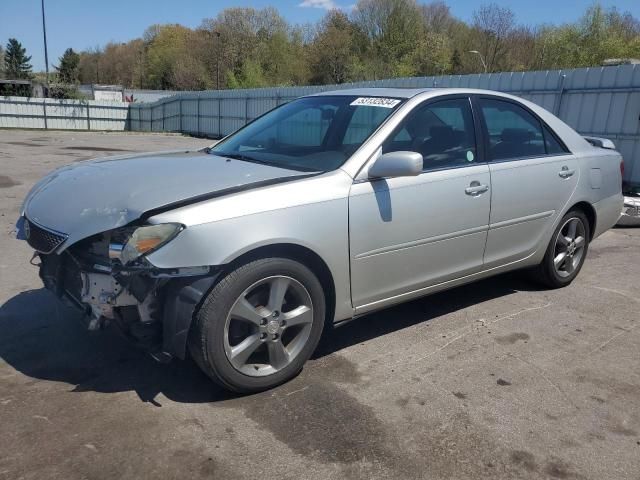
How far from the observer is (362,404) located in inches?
122

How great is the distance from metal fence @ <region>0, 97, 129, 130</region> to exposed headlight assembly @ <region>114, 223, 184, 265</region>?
1470 inches

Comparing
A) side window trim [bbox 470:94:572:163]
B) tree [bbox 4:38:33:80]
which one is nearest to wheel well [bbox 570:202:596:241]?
side window trim [bbox 470:94:572:163]

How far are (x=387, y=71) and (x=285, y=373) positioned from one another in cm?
5227

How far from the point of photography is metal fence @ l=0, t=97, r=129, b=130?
114 feet

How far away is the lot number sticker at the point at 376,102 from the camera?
12.6 feet

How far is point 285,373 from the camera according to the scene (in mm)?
3244

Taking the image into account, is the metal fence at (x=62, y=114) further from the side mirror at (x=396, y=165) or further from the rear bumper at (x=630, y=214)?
the side mirror at (x=396, y=165)

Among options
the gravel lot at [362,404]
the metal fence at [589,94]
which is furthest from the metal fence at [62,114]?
the gravel lot at [362,404]

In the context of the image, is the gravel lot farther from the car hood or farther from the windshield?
the windshield

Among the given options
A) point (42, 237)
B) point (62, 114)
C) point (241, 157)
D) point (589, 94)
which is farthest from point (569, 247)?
point (62, 114)

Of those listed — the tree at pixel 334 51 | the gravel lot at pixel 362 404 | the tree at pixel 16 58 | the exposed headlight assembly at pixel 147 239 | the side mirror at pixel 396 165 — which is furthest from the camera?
the tree at pixel 16 58

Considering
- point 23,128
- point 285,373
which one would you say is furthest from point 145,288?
point 23,128

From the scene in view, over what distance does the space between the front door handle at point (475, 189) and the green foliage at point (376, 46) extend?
148 ft

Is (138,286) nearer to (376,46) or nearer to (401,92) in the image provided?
(401,92)
